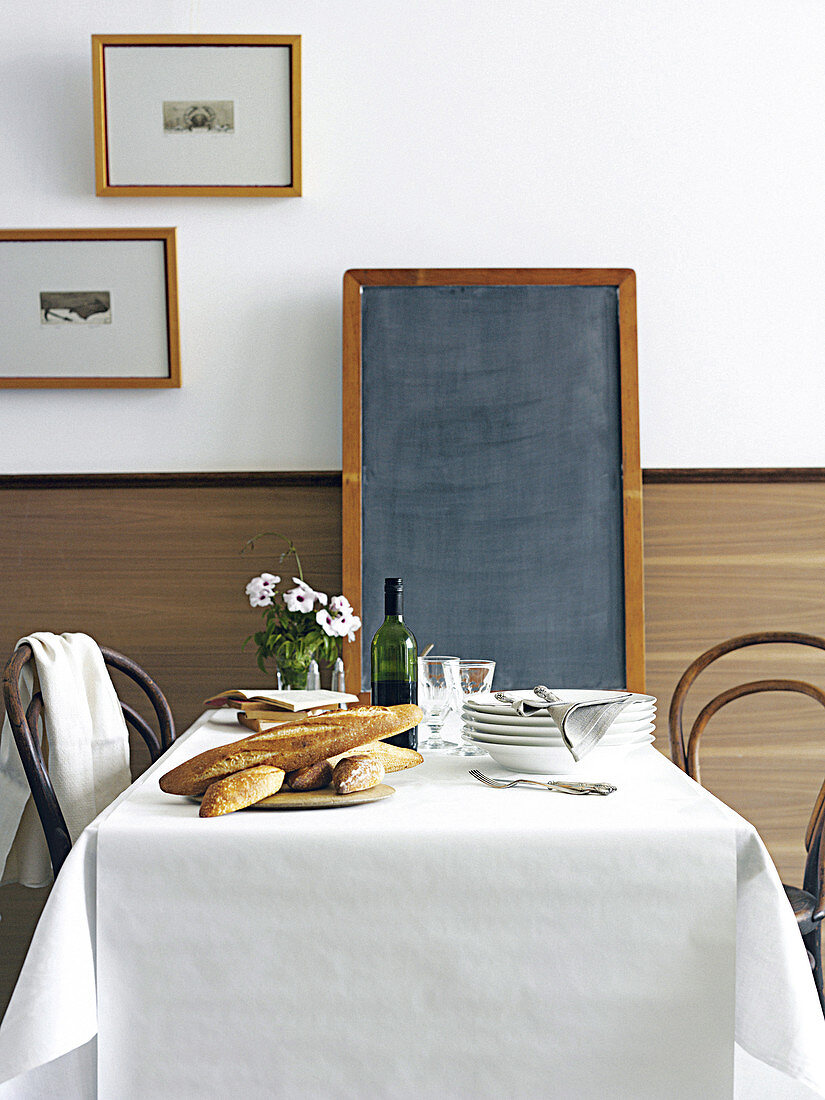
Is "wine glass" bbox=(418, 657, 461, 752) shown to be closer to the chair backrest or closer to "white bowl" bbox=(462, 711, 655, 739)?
"white bowl" bbox=(462, 711, 655, 739)

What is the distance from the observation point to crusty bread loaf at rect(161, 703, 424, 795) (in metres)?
1.04

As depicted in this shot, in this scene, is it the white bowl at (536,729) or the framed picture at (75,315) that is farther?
the framed picture at (75,315)

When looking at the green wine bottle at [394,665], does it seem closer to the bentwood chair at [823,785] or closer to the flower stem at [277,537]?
the bentwood chair at [823,785]

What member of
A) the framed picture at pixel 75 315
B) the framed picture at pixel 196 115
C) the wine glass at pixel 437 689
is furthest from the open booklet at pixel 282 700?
the framed picture at pixel 196 115

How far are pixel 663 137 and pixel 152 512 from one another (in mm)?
1530

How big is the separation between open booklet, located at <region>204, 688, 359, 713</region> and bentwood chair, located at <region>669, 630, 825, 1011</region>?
2.17 ft

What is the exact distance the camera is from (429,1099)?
92 cm

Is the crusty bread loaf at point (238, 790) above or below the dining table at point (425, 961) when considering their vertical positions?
above

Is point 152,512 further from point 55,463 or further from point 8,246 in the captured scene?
point 8,246

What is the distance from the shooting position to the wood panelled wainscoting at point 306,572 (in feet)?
7.34

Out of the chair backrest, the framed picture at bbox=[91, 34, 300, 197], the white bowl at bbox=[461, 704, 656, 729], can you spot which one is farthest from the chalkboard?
the white bowl at bbox=[461, 704, 656, 729]

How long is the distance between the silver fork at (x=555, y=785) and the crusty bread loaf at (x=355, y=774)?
14 cm

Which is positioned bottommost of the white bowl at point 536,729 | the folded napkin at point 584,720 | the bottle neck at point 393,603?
the white bowl at point 536,729

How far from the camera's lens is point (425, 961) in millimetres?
929
